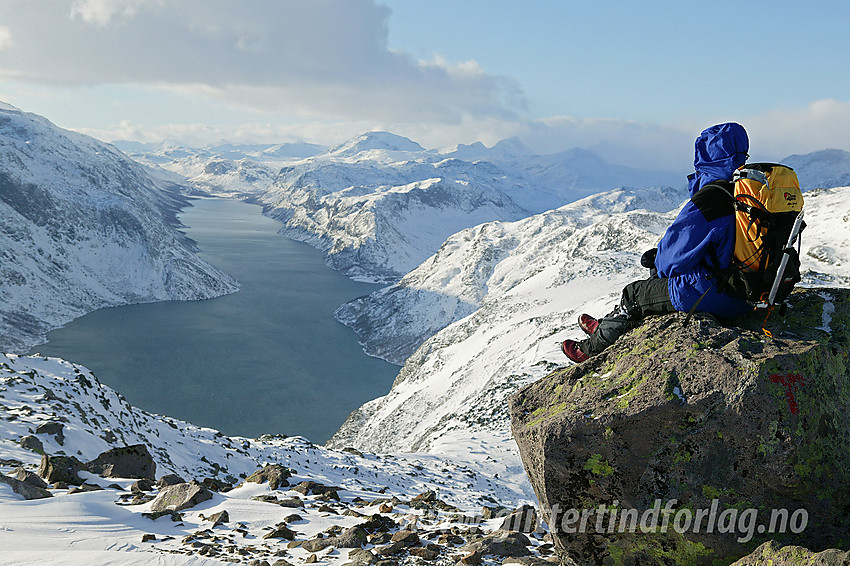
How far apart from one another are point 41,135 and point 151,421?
233m

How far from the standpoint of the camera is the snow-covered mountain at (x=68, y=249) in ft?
446

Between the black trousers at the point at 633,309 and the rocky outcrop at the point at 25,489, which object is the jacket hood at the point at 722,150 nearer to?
the black trousers at the point at 633,309

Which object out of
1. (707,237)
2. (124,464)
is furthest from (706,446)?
(124,464)

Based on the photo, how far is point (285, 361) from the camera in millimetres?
115438

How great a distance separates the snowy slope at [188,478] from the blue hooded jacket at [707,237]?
5627 mm

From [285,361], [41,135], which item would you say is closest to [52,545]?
→ [285,361]

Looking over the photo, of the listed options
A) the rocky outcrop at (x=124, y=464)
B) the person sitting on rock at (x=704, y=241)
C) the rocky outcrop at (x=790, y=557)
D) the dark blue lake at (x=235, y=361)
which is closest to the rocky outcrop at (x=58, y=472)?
the rocky outcrop at (x=124, y=464)

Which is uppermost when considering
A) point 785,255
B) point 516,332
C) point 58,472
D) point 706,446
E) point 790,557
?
point 785,255

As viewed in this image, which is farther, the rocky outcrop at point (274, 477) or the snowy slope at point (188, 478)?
the rocky outcrop at point (274, 477)

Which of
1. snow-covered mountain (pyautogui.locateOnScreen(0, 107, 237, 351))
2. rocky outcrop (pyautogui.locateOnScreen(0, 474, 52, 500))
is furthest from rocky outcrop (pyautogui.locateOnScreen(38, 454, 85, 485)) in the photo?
snow-covered mountain (pyautogui.locateOnScreen(0, 107, 237, 351))

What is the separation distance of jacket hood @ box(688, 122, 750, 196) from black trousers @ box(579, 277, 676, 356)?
143 centimetres

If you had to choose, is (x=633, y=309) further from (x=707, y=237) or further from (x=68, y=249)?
(x=68, y=249)

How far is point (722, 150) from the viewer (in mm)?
6434

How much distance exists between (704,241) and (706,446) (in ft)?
8.09
